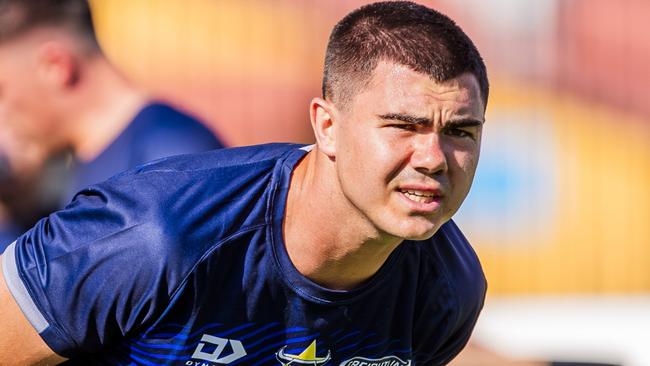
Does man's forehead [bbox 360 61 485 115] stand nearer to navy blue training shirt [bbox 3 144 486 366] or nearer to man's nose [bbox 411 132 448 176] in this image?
man's nose [bbox 411 132 448 176]

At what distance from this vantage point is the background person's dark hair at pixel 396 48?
2.88m

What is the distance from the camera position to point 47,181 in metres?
5.52

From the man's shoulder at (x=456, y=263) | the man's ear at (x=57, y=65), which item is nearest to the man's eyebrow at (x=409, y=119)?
the man's shoulder at (x=456, y=263)

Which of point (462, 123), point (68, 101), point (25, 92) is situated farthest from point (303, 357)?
point (25, 92)

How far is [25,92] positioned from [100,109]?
409mm

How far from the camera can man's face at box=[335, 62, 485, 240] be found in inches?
111

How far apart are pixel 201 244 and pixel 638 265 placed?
6.50 meters

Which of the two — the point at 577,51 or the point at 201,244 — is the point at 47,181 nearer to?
the point at 201,244

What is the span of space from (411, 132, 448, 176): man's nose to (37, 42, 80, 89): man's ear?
2.48 metres

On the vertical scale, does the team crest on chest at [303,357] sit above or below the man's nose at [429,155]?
below

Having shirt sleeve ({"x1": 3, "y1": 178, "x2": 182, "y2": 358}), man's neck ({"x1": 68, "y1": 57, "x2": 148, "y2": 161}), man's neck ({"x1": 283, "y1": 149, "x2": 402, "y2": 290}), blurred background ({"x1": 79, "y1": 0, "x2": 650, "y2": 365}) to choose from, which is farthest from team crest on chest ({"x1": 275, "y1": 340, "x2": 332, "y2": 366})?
blurred background ({"x1": 79, "y1": 0, "x2": 650, "y2": 365})

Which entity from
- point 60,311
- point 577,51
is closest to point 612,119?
point 577,51

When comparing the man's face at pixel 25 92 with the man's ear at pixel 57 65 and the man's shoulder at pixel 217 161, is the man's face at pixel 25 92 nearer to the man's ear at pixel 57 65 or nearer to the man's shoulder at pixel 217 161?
the man's ear at pixel 57 65

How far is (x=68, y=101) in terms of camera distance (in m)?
4.90
